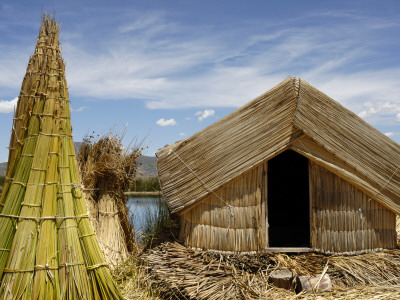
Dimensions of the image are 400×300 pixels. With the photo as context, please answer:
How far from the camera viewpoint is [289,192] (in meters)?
8.31

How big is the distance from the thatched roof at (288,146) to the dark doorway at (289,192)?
2.18 metres

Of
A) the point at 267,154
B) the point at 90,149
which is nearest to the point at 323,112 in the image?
the point at 267,154

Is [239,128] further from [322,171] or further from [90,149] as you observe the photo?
[90,149]

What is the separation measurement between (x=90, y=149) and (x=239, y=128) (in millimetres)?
2128

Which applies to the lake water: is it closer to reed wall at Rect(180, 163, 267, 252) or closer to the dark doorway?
the dark doorway

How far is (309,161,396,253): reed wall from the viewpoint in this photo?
204 inches

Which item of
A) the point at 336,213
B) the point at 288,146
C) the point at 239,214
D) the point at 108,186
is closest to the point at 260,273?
the point at 239,214

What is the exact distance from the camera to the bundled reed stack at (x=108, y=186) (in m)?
5.91

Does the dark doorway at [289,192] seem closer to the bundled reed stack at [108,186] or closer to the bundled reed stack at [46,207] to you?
the bundled reed stack at [108,186]

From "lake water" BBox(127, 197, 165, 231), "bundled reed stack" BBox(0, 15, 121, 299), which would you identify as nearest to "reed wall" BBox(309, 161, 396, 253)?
"bundled reed stack" BBox(0, 15, 121, 299)

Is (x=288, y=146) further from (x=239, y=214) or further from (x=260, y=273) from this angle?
(x=260, y=273)

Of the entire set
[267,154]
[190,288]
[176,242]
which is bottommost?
[190,288]

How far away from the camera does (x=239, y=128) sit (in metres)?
5.64

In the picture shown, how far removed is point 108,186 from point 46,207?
7.03 feet
